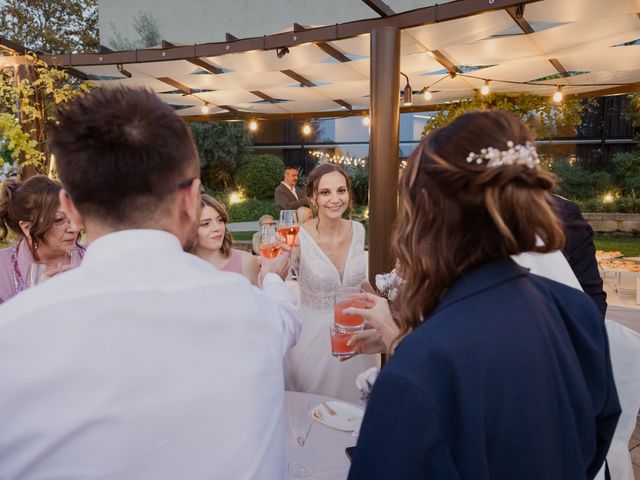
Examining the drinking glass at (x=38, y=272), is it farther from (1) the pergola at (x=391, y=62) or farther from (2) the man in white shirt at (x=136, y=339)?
(1) the pergola at (x=391, y=62)

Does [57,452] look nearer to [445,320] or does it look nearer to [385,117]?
[445,320]

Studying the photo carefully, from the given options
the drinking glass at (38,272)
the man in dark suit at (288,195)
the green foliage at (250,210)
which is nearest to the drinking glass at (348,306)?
the drinking glass at (38,272)

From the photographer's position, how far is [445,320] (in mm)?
880

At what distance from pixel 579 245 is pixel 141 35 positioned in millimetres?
14713

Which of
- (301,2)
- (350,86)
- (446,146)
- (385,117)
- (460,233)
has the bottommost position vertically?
(460,233)

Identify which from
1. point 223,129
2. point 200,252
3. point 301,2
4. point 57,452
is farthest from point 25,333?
point 223,129

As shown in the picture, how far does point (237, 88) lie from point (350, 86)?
188 centimetres

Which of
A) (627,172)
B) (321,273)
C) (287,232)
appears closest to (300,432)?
(287,232)

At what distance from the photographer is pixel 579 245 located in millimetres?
2176

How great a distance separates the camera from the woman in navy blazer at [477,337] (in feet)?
2.74

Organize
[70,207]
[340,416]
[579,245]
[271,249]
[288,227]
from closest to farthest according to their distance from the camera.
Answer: [70,207] < [340,416] < [579,245] < [271,249] < [288,227]

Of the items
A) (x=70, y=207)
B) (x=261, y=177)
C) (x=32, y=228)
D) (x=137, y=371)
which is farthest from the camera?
(x=261, y=177)

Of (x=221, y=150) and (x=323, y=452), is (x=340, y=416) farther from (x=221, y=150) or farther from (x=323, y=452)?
(x=221, y=150)

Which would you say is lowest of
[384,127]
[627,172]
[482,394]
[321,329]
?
[321,329]
